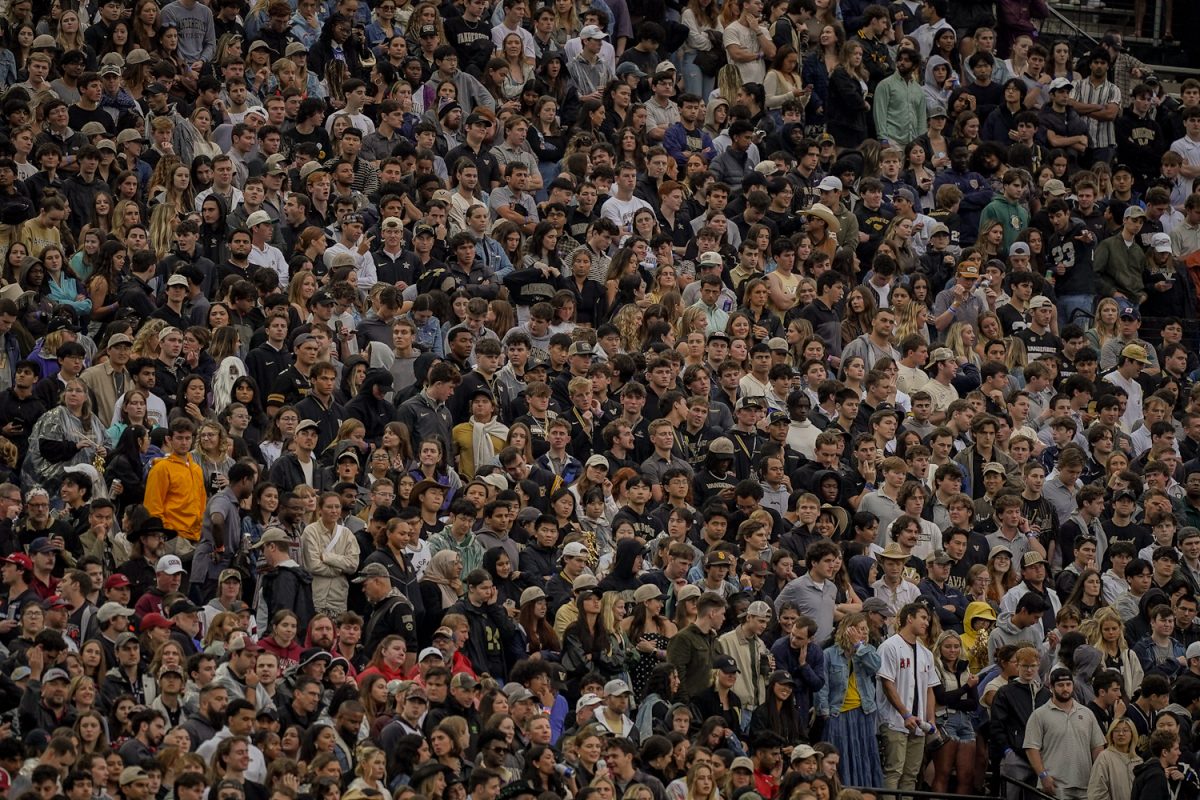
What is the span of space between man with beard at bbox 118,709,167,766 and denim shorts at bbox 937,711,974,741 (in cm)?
650

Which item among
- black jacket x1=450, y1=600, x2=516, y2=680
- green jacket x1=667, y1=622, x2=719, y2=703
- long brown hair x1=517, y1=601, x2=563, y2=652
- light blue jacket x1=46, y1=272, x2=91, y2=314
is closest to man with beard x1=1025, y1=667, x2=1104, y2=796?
green jacket x1=667, y1=622, x2=719, y2=703

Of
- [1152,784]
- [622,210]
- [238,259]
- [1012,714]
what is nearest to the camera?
[1152,784]

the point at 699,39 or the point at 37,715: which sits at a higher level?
the point at 699,39

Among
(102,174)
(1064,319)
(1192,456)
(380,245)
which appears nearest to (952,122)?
(1064,319)

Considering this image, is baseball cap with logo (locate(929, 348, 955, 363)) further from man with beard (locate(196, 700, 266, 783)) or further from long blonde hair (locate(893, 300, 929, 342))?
man with beard (locate(196, 700, 266, 783))

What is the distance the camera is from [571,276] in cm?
2311

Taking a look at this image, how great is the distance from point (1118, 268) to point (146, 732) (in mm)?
13535

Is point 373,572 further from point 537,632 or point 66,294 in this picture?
point 66,294

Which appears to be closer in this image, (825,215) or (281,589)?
(281,589)

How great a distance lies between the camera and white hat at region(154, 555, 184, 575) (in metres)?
17.9

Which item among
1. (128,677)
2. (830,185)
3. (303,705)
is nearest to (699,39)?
(830,185)

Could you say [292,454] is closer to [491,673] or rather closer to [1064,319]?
[491,673]

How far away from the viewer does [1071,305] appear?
26.2 m

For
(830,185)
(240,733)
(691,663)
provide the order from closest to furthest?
1. (240,733)
2. (691,663)
3. (830,185)
